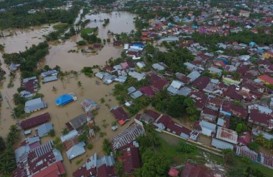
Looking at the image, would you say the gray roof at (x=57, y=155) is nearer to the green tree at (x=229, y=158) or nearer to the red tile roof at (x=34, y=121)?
the red tile roof at (x=34, y=121)

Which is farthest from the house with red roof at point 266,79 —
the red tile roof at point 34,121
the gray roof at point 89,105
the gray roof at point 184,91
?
the red tile roof at point 34,121

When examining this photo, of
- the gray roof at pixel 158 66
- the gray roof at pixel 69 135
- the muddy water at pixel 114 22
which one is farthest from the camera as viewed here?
the muddy water at pixel 114 22

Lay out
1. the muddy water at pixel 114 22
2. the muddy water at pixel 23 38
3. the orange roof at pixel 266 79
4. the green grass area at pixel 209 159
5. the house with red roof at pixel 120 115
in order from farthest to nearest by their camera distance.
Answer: the muddy water at pixel 114 22 → the muddy water at pixel 23 38 → the orange roof at pixel 266 79 → the house with red roof at pixel 120 115 → the green grass area at pixel 209 159

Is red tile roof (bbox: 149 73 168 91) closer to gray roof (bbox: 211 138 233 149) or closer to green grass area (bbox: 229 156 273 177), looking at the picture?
gray roof (bbox: 211 138 233 149)

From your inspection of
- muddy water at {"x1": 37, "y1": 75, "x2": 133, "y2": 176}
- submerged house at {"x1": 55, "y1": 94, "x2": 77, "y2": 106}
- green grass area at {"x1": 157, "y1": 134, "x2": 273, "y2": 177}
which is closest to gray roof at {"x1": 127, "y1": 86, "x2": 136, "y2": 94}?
muddy water at {"x1": 37, "y1": 75, "x2": 133, "y2": 176}

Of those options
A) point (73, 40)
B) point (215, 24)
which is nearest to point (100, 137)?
point (73, 40)

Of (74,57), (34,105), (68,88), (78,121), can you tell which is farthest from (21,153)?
(74,57)

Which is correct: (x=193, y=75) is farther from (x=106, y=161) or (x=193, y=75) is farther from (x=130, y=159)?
(x=106, y=161)
